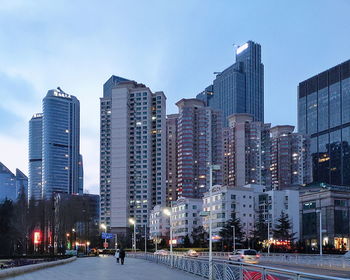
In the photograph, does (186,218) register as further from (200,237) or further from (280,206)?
(280,206)

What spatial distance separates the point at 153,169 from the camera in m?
175

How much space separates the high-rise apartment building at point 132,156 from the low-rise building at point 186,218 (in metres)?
27.7

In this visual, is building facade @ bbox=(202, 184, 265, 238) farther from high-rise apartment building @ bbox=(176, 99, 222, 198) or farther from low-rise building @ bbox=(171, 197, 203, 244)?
high-rise apartment building @ bbox=(176, 99, 222, 198)

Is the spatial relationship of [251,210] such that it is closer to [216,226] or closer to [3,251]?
[216,226]

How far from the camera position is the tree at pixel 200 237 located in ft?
A: 382

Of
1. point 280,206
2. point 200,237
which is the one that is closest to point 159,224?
point 200,237

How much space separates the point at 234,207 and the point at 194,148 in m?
75.0

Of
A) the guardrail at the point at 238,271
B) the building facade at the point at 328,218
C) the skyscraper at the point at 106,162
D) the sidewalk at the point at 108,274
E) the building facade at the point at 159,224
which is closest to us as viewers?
the guardrail at the point at 238,271

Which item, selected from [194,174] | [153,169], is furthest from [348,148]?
[153,169]

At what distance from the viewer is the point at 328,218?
383 ft

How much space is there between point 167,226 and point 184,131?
55.4m

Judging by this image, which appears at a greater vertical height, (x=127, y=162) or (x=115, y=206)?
(x=127, y=162)

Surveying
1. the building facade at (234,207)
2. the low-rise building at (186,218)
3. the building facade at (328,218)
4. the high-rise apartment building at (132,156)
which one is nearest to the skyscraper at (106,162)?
the high-rise apartment building at (132,156)

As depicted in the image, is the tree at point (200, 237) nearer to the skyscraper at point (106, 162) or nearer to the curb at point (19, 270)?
the skyscraper at point (106, 162)
